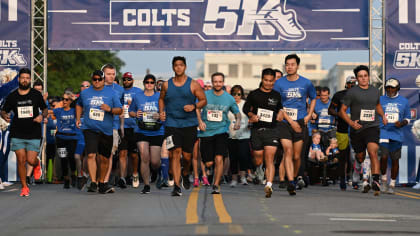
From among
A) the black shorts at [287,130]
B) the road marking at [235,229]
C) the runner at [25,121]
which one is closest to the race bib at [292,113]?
the black shorts at [287,130]

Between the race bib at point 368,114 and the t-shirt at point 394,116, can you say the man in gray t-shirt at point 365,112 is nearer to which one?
the race bib at point 368,114

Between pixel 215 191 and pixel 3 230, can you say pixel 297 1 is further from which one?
pixel 3 230

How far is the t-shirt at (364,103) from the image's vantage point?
14.2 m

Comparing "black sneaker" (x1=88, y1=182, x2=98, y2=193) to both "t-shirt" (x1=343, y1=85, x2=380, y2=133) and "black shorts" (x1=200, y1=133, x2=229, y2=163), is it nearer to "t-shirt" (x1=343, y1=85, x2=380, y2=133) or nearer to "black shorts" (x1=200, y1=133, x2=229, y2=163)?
"black shorts" (x1=200, y1=133, x2=229, y2=163)

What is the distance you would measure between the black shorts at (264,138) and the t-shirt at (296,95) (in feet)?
2.49

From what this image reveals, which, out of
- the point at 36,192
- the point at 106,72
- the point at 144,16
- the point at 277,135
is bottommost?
the point at 36,192

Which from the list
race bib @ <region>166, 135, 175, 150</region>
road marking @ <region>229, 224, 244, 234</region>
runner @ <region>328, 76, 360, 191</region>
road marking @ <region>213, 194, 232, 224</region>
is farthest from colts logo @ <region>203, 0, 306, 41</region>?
road marking @ <region>229, 224, 244, 234</region>

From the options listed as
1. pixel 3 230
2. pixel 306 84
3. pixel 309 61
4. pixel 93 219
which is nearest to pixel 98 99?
pixel 306 84

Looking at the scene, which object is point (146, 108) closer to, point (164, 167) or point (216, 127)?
point (164, 167)

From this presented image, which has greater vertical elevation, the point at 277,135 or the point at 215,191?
the point at 277,135

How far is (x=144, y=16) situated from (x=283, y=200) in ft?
24.8

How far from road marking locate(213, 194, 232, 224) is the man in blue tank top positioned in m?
0.73

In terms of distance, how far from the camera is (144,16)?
18656mm

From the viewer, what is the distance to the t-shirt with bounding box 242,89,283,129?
13.4 metres
